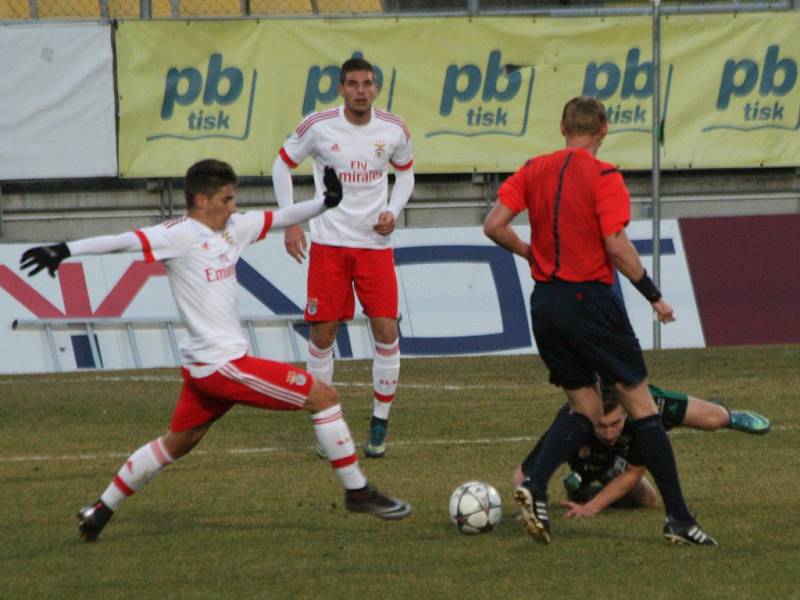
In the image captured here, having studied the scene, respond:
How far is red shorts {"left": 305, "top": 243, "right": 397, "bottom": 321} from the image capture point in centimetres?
991

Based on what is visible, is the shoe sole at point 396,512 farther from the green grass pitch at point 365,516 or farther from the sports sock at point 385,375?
the sports sock at point 385,375

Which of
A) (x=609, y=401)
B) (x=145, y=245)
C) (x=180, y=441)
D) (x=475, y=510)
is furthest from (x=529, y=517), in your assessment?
(x=145, y=245)

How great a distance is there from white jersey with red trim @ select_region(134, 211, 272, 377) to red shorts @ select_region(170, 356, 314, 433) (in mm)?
51

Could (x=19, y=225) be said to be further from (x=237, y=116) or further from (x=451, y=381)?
(x=451, y=381)

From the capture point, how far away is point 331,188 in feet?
23.3

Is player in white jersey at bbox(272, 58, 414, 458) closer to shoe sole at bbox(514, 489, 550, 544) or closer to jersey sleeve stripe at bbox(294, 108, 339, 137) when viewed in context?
jersey sleeve stripe at bbox(294, 108, 339, 137)

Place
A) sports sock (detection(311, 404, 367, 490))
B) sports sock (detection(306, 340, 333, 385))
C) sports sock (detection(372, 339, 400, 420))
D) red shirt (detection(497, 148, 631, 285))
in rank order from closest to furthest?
red shirt (detection(497, 148, 631, 285))
sports sock (detection(311, 404, 367, 490))
sports sock (detection(372, 339, 400, 420))
sports sock (detection(306, 340, 333, 385))

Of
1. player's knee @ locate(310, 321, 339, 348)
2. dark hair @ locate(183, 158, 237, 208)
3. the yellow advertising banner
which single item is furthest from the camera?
the yellow advertising banner

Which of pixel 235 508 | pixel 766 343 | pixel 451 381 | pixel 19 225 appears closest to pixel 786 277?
pixel 766 343

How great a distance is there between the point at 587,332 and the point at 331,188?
1.31m

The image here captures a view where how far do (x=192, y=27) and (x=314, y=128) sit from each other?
297 inches

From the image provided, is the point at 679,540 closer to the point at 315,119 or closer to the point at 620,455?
the point at 620,455

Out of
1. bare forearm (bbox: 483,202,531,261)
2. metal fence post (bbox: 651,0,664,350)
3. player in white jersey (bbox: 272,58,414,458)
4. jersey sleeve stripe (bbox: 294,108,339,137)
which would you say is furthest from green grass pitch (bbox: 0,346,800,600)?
metal fence post (bbox: 651,0,664,350)

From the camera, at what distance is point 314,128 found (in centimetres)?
992
